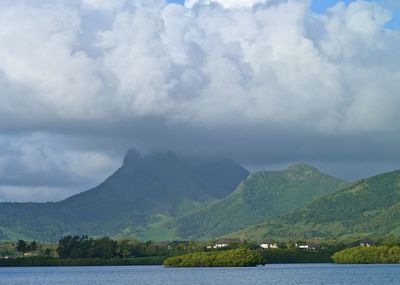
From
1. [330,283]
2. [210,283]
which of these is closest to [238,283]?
[210,283]

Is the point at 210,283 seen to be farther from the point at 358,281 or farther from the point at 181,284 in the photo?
the point at 358,281

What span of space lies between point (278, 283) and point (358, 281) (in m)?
19.1

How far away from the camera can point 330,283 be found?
627ft

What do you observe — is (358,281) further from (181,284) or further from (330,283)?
(181,284)

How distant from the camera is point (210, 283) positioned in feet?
655

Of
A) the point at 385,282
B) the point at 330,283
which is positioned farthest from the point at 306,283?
the point at 385,282

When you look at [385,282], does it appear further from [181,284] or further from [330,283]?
[181,284]

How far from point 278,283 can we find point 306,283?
6741mm

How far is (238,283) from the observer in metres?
199

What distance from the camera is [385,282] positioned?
620 ft

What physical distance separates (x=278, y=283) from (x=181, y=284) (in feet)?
74.8

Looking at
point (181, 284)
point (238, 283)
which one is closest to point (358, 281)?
Answer: point (238, 283)

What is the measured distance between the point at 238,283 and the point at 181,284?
537 inches

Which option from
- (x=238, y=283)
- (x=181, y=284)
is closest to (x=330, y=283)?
(x=238, y=283)
